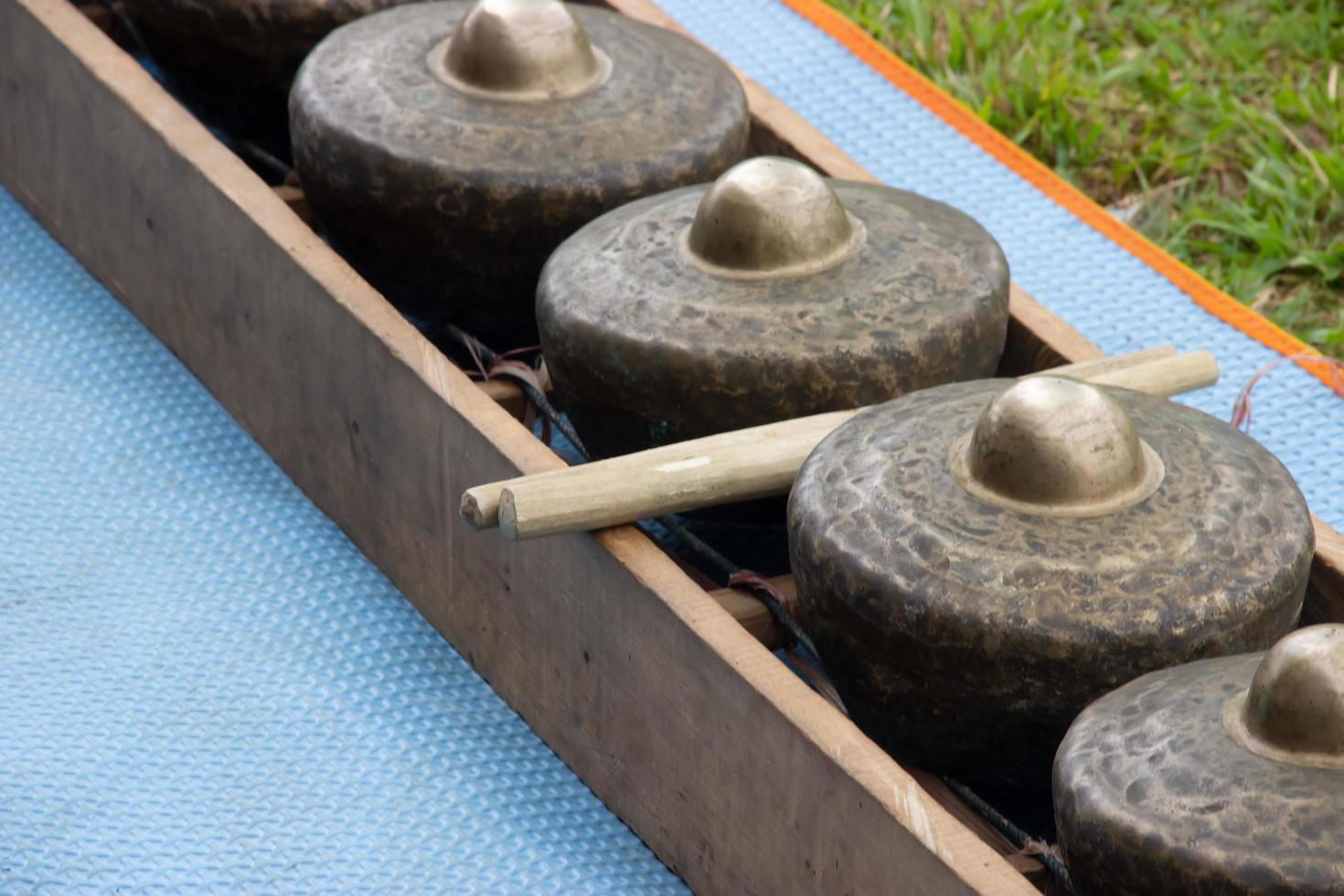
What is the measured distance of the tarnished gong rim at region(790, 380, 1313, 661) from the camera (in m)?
1.23

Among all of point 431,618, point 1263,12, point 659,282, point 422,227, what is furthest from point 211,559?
point 1263,12

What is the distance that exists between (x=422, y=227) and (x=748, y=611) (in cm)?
49

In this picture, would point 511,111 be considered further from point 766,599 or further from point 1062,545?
point 1062,545

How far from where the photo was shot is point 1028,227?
7.63ft

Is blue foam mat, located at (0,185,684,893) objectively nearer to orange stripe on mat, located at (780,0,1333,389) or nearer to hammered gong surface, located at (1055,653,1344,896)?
hammered gong surface, located at (1055,653,1344,896)

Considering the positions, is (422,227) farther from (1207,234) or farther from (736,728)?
(1207,234)

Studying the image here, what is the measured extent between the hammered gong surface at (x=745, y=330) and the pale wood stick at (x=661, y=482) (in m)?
0.04

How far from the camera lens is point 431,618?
1695 mm

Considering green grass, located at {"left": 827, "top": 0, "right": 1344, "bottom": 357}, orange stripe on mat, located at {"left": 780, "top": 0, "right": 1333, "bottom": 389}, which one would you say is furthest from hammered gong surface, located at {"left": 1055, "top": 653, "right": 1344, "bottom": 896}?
green grass, located at {"left": 827, "top": 0, "right": 1344, "bottom": 357}

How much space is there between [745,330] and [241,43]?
79 centimetres

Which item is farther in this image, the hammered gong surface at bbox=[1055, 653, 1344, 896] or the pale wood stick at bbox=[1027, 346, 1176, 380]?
the pale wood stick at bbox=[1027, 346, 1176, 380]

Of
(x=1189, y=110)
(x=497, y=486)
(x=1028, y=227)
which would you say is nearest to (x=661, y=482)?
(x=497, y=486)

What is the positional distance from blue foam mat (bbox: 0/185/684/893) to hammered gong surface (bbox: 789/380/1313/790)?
0.27 metres

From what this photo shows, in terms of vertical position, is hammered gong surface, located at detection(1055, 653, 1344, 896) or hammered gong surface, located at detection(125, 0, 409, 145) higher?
hammered gong surface, located at detection(1055, 653, 1344, 896)
